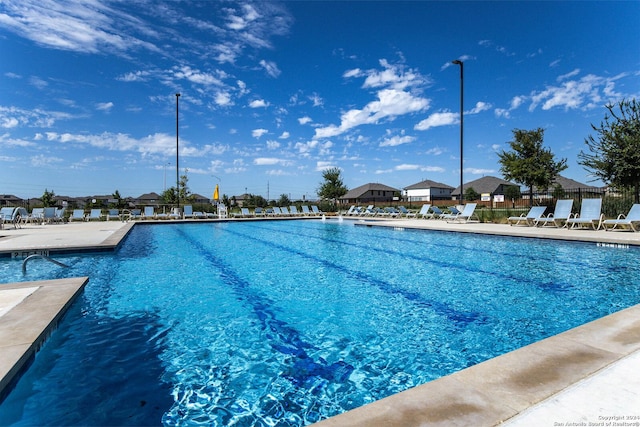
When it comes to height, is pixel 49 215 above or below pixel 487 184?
below

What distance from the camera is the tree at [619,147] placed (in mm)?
12148

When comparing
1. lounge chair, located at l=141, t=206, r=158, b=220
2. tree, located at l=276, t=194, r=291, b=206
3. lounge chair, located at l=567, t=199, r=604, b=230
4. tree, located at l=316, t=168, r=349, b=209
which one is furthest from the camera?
tree, located at l=316, t=168, r=349, b=209

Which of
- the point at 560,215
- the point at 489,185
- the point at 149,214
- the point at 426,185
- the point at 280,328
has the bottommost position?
the point at 280,328

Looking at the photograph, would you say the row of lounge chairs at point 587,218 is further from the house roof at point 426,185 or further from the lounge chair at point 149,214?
the house roof at point 426,185

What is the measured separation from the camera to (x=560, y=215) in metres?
11.8

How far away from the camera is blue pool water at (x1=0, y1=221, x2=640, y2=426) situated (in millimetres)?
2200

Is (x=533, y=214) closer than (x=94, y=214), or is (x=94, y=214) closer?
(x=533, y=214)

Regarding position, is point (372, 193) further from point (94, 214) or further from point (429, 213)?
point (94, 214)

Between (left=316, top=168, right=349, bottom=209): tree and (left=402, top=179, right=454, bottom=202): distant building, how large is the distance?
2637cm

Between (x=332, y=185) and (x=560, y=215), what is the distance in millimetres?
28864

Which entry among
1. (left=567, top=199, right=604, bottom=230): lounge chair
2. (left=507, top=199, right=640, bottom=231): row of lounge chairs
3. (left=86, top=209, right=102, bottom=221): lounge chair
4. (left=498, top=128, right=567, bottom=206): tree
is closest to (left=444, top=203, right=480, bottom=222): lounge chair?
(left=507, top=199, right=640, bottom=231): row of lounge chairs

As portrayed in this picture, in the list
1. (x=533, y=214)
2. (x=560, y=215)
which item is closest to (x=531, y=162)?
(x=533, y=214)

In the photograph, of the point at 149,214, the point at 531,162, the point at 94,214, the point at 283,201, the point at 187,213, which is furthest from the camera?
the point at 283,201

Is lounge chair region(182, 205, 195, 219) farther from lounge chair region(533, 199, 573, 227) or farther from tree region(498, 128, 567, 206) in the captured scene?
tree region(498, 128, 567, 206)
